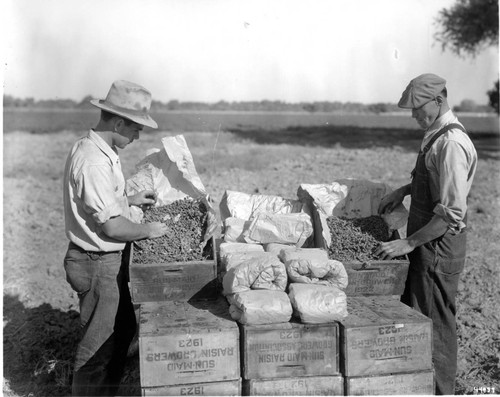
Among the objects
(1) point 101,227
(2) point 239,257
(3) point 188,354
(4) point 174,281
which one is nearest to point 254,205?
(2) point 239,257

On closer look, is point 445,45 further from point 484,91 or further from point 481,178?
point 481,178

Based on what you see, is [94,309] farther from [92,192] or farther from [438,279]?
[438,279]

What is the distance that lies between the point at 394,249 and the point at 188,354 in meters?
1.56

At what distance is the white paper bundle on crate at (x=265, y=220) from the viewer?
157 inches

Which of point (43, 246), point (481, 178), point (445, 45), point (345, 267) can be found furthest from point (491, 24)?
point (345, 267)

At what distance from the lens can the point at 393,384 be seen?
319 centimetres

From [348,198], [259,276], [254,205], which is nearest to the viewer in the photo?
[259,276]

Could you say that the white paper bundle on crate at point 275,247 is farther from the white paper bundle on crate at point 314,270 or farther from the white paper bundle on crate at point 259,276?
the white paper bundle on crate at point 259,276

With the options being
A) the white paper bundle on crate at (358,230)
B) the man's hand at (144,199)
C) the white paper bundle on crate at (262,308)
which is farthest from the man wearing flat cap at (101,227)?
the white paper bundle on crate at (358,230)

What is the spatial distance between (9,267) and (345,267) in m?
5.01

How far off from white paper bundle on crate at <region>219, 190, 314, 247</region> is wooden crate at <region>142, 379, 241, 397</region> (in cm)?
118

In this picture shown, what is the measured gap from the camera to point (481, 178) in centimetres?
1307

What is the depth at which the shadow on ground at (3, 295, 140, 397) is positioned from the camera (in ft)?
14.8

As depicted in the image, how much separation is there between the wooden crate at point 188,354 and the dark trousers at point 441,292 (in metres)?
1.42
